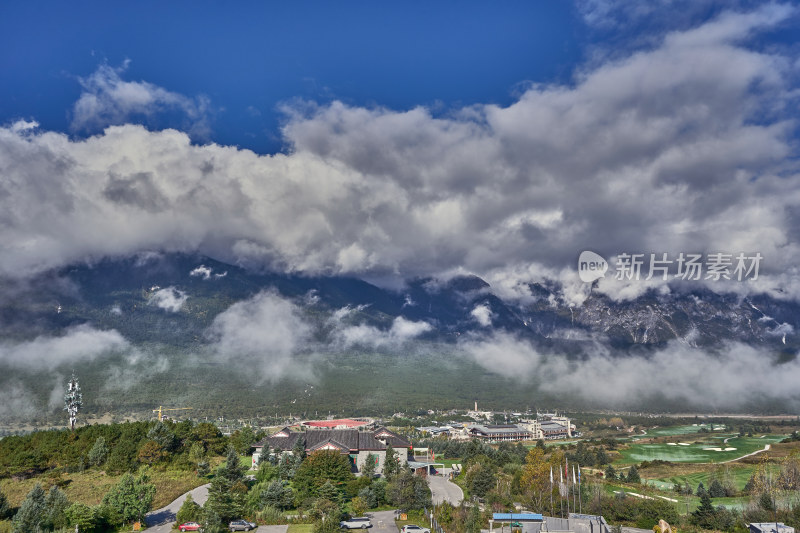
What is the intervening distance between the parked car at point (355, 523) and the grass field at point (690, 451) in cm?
6042

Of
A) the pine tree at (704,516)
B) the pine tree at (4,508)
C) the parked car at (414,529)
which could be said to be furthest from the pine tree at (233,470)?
the pine tree at (704,516)

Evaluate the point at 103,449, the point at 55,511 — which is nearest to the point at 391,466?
the point at 103,449

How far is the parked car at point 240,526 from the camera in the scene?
38500 millimetres

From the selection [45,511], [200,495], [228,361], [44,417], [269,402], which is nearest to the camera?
[45,511]

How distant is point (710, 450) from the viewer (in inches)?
4252

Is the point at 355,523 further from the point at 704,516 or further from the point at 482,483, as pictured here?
the point at 704,516

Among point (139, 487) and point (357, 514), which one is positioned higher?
point (139, 487)

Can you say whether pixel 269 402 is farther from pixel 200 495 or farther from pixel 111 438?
pixel 200 495

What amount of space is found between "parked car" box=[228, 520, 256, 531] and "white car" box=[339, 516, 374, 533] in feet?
21.2

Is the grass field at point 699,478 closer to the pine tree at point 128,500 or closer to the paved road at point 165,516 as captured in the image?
the paved road at point 165,516

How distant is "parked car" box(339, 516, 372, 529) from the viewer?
38787 mm

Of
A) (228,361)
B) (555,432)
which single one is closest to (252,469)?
(555,432)

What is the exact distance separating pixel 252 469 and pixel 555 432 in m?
101

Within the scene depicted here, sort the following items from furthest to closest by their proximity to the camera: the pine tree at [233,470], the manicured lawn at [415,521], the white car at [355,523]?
the pine tree at [233,470], the manicured lawn at [415,521], the white car at [355,523]
